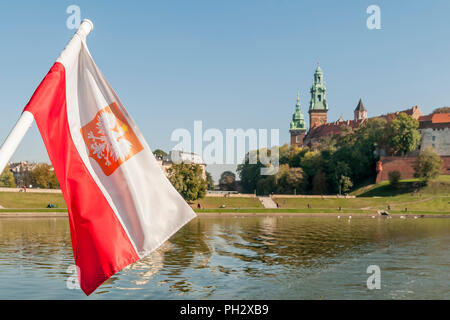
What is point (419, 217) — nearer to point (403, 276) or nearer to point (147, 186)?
point (403, 276)

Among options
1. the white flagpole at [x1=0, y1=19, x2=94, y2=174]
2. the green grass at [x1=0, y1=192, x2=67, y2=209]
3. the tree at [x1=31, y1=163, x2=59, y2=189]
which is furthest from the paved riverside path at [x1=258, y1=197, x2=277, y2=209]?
the white flagpole at [x1=0, y1=19, x2=94, y2=174]

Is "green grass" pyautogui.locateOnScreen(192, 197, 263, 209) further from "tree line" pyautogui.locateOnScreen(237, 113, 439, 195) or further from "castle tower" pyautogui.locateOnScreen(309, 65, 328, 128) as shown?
"castle tower" pyautogui.locateOnScreen(309, 65, 328, 128)

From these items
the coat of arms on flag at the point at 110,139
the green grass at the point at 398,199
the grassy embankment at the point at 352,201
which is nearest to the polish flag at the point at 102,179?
the coat of arms on flag at the point at 110,139

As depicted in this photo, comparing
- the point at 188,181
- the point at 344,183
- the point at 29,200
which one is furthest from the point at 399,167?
the point at 29,200

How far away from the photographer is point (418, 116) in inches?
5231

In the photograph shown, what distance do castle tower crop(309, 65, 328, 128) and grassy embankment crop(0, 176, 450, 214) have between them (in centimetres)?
9855

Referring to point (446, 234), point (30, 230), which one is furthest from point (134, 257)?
point (446, 234)

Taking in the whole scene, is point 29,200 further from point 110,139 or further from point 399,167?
point 399,167

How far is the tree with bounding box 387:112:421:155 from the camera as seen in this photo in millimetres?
109750

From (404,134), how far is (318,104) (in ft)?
297

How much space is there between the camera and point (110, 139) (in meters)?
6.16

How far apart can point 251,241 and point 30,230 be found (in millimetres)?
19522

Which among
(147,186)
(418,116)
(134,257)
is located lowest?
(134,257)

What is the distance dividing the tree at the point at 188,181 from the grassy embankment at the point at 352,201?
110 inches
